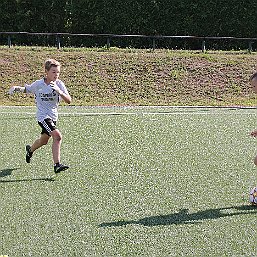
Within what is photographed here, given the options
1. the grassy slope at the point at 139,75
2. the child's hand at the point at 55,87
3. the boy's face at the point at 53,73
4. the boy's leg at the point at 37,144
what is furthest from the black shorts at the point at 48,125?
the grassy slope at the point at 139,75

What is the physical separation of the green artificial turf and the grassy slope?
6003 mm

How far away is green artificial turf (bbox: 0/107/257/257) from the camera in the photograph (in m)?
4.60

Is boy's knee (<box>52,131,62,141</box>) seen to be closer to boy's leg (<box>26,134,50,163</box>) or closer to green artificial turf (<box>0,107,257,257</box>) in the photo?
boy's leg (<box>26,134,50,163</box>)

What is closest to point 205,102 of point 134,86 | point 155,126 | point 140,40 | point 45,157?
point 134,86

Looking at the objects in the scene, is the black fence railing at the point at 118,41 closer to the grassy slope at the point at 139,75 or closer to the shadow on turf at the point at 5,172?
the grassy slope at the point at 139,75

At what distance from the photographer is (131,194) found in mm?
6031

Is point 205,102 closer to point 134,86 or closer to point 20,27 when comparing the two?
point 134,86

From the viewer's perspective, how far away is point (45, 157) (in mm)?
8008

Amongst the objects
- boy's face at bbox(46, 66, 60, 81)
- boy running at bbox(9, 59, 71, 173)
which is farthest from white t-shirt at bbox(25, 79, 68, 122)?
boy's face at bbox(46, 66, 60, 81)

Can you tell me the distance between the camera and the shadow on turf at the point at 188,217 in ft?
16.6

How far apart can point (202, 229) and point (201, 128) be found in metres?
6.14

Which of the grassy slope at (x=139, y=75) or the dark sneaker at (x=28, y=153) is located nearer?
the dark sneaker at (x=28, y=153)

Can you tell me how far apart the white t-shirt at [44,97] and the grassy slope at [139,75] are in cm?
905

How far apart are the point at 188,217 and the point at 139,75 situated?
13.2 m
